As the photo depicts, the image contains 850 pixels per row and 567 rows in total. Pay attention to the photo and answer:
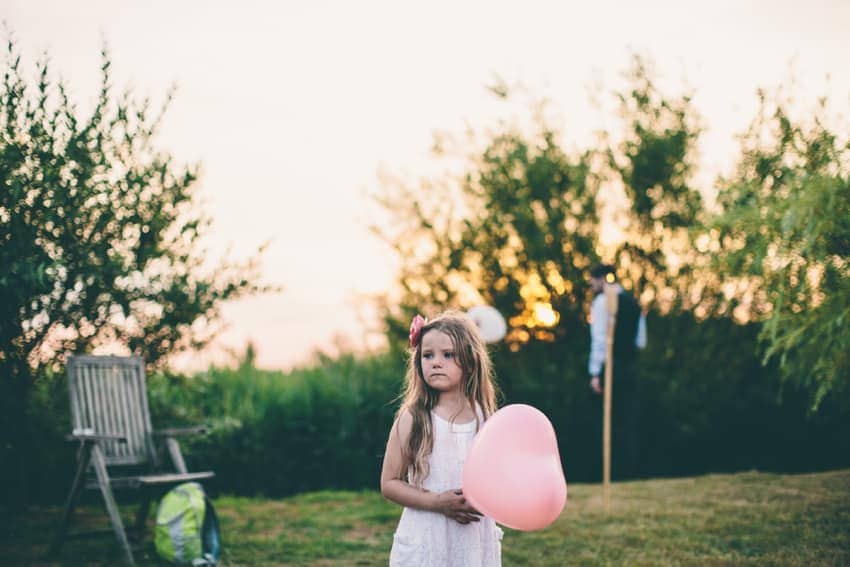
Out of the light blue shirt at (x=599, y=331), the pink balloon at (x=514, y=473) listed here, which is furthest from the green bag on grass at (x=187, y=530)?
the light blue shirt at (x=599, y=331)

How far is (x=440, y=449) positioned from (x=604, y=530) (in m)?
3.49

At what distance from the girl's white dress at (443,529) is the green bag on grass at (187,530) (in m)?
2.56

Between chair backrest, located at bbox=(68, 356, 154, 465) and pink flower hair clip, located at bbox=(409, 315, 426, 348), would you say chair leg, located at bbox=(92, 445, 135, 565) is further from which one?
pink flower hair clip, located at bbox=(409, 315, 426, 348)

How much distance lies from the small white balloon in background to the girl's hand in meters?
6.75

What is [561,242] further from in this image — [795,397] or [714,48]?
[795,397]

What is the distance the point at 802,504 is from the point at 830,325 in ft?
7.69

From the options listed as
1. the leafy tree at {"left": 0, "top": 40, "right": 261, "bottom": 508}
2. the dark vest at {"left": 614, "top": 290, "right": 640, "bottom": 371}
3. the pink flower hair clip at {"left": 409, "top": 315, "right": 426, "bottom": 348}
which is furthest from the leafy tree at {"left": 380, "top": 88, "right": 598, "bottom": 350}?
the pink flower hair clip at {"left": 409, "top": 315, "right": 426, "bottom": 348}

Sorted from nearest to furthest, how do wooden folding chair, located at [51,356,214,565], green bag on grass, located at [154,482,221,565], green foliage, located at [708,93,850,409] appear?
green foliage, located at [708,93,850,409] → green bag on grass, located at [154,482,221,565] → wooden folding chair, located at [51,356,214,565]

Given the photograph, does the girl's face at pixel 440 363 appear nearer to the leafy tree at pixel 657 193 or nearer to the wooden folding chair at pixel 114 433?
the wooden folding chair at pixel 114 433

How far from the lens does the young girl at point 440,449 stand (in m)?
2.73

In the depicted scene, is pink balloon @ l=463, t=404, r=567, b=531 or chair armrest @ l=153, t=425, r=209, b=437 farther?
chair armrest @ l=153, t=425, r=209, b=437

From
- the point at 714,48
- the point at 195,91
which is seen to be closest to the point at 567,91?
the point at 714,48

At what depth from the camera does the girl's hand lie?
2656mm

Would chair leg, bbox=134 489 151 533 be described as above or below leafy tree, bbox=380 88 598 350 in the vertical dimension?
below
